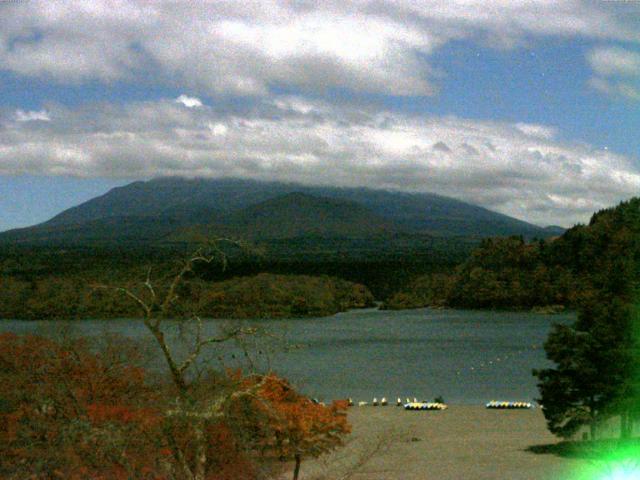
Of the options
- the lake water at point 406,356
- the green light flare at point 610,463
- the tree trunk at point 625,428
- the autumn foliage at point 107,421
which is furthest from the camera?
the lake water at point 406,356

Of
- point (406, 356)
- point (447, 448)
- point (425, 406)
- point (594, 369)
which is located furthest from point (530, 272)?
point (594, 369)

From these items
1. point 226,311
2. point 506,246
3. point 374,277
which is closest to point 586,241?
point 506,246

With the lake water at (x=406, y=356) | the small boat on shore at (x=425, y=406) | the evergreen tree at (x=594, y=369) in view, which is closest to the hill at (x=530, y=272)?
the lake water at (x=406, y=356)

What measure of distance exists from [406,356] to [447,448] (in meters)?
Result: 35.4

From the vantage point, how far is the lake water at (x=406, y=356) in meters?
44.7

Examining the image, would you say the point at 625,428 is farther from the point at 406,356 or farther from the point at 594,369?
the point at 406,356

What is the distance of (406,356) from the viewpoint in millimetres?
62000

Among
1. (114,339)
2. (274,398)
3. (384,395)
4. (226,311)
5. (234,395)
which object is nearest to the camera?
(234,395)

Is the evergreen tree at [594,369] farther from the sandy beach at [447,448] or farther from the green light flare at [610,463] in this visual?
the sandy beach at [447,448]

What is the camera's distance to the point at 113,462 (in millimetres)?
10016

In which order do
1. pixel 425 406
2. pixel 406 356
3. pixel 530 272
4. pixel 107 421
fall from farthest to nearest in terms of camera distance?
1. pixel 530 272
2. pixel 406 356
3. pixel 425 406
4. pixel 107 421

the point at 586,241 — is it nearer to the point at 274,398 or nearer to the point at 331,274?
the point at 331,274

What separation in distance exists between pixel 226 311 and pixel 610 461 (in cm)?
5580

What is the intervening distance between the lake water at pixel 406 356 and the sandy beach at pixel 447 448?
327 centimetres
